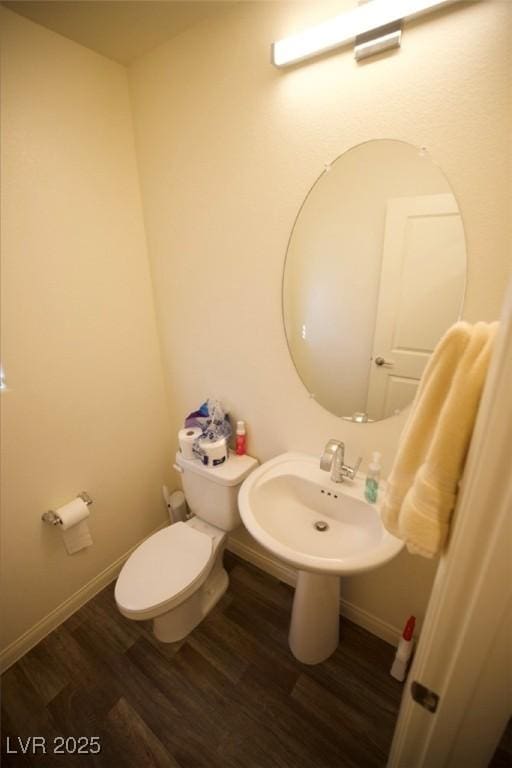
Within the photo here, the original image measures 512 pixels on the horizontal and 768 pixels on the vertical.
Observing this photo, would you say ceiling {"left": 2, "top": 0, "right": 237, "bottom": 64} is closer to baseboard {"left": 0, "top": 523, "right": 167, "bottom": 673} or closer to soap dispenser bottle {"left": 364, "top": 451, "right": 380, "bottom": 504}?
soap dispenser bottle {"left": 364, "top": 451, "right": 380, "bottom": 504}

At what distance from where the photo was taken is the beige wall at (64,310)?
3.53 feet

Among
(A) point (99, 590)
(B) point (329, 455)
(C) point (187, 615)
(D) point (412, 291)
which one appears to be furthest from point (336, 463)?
(A) point (99, 590)

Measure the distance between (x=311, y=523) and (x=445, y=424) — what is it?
85cm

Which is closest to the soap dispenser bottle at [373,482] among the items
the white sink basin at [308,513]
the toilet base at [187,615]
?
the white sink basin at [308,513]

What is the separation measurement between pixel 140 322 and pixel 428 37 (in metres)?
1.40

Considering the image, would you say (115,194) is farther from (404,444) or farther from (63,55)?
(404,444)

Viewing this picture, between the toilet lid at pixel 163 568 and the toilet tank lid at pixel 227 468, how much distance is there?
0.30 m

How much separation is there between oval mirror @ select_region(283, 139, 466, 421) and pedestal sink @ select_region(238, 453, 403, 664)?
0.93 ft

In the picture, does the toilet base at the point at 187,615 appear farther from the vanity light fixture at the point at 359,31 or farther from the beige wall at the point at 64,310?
the vanity light fixture at the point at 359,31

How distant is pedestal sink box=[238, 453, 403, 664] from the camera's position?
1030mm

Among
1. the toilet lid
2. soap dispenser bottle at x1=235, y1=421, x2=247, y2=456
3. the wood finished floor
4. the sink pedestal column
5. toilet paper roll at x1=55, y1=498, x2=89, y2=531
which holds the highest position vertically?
soap dispenser bottle at x1=235, y1=421, x2=247, y2=456

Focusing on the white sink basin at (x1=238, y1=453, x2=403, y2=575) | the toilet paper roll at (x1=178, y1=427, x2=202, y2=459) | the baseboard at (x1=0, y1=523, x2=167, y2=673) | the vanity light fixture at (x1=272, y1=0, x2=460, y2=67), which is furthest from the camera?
the toilet paper roll at (x1=178, y1=427, x2=202, y2=459)

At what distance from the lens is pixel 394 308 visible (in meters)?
0.99

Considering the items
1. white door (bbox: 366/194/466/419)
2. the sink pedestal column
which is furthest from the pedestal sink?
white door (bbox: 366/194/466/419)
